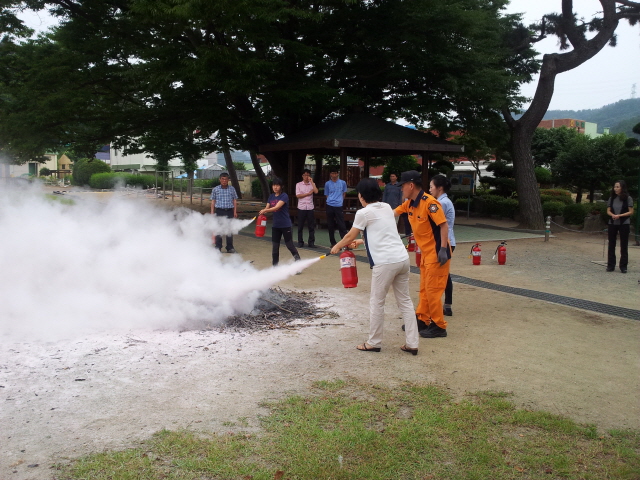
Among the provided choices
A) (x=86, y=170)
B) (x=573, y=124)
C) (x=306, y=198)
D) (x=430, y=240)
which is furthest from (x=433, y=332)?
(x=573, y=124)

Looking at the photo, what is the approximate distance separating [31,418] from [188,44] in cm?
1522

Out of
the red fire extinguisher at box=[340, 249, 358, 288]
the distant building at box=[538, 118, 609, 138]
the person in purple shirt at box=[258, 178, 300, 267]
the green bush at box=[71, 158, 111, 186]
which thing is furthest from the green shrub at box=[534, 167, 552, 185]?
the distant building at box=[538, 118, 609, 138]

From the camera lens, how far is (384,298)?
5.66 m

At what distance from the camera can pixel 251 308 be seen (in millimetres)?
7145

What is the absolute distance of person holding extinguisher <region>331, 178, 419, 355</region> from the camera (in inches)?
223

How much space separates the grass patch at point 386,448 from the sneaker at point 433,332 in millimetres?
1928

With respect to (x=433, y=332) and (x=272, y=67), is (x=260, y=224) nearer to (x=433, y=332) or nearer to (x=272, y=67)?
(x=433, y=332)

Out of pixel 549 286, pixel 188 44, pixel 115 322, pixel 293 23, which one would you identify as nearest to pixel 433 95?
pixel 293 23

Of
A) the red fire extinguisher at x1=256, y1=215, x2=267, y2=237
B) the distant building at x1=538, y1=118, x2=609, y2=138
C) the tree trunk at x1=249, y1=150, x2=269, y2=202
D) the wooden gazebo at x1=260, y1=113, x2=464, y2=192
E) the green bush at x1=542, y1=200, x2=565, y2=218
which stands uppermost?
the distant building at x1=538, y1=118, x2=609, y2=138

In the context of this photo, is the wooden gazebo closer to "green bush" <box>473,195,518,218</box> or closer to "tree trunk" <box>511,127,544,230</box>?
"tree trunk" <box>511,127,544,230</box>

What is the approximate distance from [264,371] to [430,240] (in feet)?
7.84

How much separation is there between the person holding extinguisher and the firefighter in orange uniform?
1.61 feet

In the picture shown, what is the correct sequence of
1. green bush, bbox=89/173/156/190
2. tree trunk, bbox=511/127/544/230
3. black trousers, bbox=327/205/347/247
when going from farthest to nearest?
green bush, bbox=89/173/156/190 → tree trunk, bbox=511/127/544/230 → black trousers, bbox=327/205/347/247

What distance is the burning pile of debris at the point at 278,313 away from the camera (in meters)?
6.74
